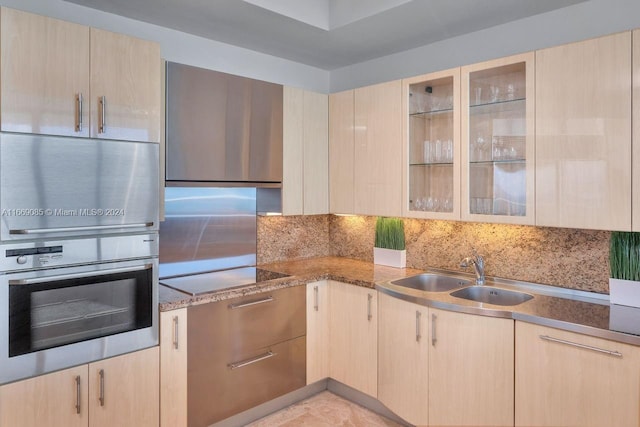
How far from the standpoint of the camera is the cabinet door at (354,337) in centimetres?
277

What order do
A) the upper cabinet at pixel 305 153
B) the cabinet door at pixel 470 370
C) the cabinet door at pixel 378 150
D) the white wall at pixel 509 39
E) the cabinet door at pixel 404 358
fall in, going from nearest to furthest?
1. the cabinet door at pixel 470 370
2. the white wall at pixel 509 39
3. the cabinet door at pixel 404 358
4. the cabinet door at pixel 378 150
5. the upper cabinet at pixel 305 153

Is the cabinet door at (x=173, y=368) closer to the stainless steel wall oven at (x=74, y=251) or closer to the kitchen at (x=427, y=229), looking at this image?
the stainless steel wall oven at (x=74, y=251)

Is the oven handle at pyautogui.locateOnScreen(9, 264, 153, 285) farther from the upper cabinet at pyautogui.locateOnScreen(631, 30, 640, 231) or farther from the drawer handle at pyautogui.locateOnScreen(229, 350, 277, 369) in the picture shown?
the upper cabinet at pyautogui.locateOnScreen(631, 30, 640, 231)

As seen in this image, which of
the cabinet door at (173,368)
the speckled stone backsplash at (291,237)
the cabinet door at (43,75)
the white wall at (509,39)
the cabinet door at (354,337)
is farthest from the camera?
the speckled stone backsplash at (291,237)

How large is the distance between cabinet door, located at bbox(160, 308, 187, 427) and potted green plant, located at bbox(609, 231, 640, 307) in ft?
7.29

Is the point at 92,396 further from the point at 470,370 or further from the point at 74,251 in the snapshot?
the point at 470,370

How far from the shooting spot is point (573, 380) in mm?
1891

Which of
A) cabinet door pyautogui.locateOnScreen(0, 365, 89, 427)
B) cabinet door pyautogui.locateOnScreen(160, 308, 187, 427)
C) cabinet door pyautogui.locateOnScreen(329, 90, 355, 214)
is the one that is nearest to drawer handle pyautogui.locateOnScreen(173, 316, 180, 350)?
cabinet door pyautogui.locateOnScreen(160, 308, 187, 427)

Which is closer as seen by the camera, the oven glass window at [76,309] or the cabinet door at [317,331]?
the oven glass window at [76,309]

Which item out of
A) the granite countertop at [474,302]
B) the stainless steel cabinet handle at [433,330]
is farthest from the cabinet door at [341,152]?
the stainless steel cabinet handle at [433,330]

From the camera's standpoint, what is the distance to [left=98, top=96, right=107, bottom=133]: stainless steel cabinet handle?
1.96 metres

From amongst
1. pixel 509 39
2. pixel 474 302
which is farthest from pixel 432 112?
pixel 474 302

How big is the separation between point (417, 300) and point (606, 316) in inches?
35.0

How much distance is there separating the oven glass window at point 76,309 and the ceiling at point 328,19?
1546mm
